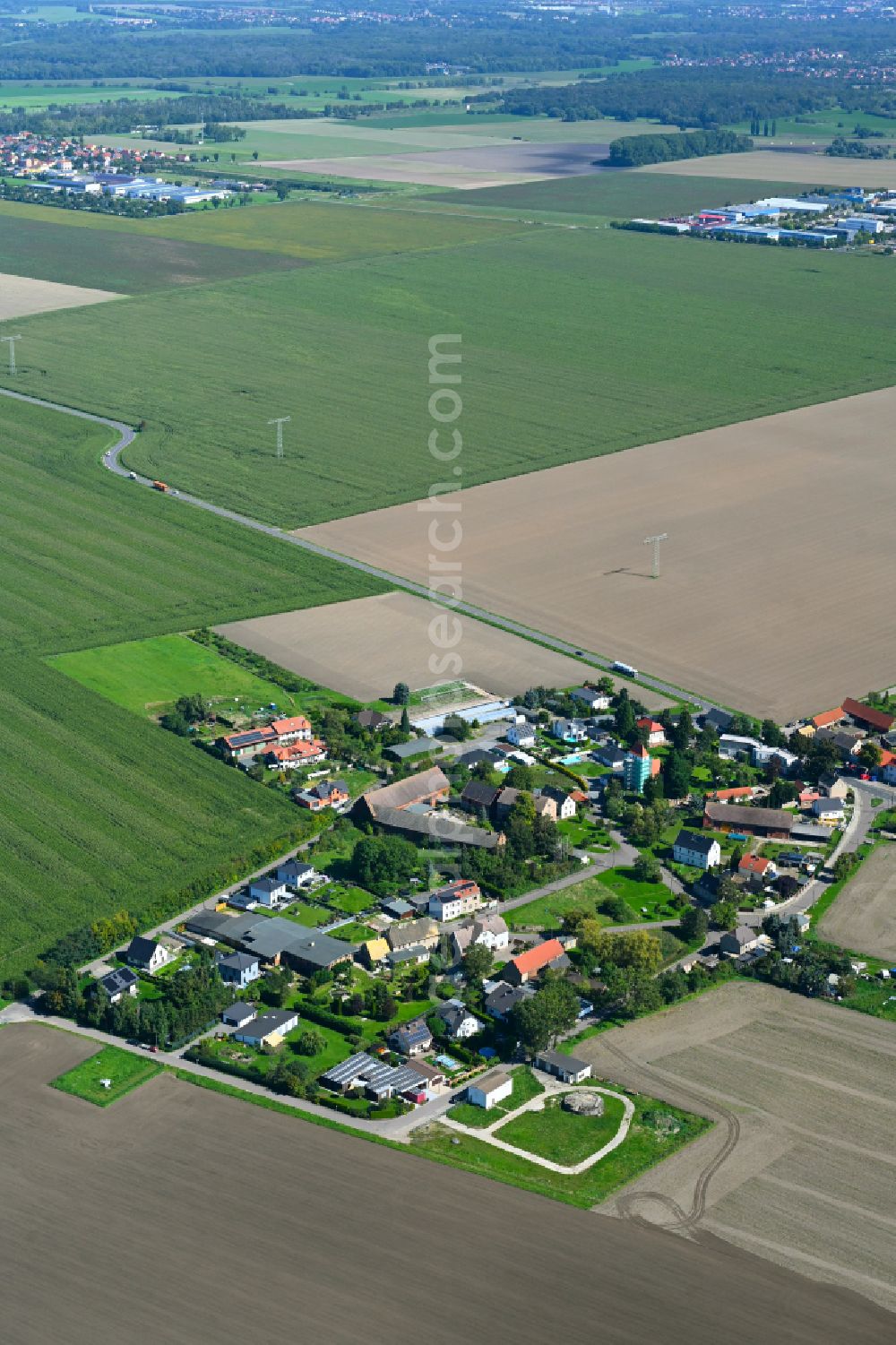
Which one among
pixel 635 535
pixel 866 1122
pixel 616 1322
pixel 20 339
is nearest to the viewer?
pixel 616 1322

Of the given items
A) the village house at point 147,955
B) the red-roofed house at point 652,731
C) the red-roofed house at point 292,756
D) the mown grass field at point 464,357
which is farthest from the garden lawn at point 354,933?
the mown grass field at point 464,357

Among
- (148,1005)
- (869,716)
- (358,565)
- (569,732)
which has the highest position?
(358,565)

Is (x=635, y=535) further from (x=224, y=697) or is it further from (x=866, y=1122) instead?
(x=866, y=1122)

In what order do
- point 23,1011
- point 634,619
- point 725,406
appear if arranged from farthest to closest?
point 725,406 < point 634,619 < point 23,1011

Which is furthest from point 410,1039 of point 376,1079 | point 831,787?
point 831,787

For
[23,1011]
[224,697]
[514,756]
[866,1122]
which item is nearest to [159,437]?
[224,697]

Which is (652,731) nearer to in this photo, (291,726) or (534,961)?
(291,726)
